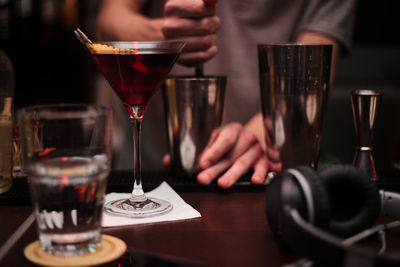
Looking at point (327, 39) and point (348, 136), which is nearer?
point (327, 39)

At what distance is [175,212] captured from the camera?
852mm

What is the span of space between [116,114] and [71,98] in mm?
730

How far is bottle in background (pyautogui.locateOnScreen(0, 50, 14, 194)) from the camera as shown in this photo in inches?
36.8

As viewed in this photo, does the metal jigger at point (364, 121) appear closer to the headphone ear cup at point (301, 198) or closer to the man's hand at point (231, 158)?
the man's hand at point (231, 158)

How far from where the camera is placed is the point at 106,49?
89 cm

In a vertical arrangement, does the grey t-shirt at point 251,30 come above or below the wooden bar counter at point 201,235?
above

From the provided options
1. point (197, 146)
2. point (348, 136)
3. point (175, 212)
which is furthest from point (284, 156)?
point (348, 136)

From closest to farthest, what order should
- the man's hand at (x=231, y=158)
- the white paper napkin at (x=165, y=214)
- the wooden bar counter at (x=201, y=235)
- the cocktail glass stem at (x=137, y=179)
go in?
the wooden bar counter at (x=201, y=235)
the white paper napkin at (x=165, y=214)
the cocktail glass stem at (x=137, y=179)
the man's hand at (x=231, y=158)

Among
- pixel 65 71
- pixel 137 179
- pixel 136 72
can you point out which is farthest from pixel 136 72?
pixel 65 71

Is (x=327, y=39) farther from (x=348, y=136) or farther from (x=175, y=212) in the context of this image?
(x=348, y=136)

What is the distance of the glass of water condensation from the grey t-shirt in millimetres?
1111

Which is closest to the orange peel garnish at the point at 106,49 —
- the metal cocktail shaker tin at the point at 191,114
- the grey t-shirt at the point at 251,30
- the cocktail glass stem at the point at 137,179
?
the cocktail glass stem at the point at 137,179

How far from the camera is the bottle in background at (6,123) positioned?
94 cm

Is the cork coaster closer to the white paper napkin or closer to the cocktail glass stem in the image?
the white paper napkin
